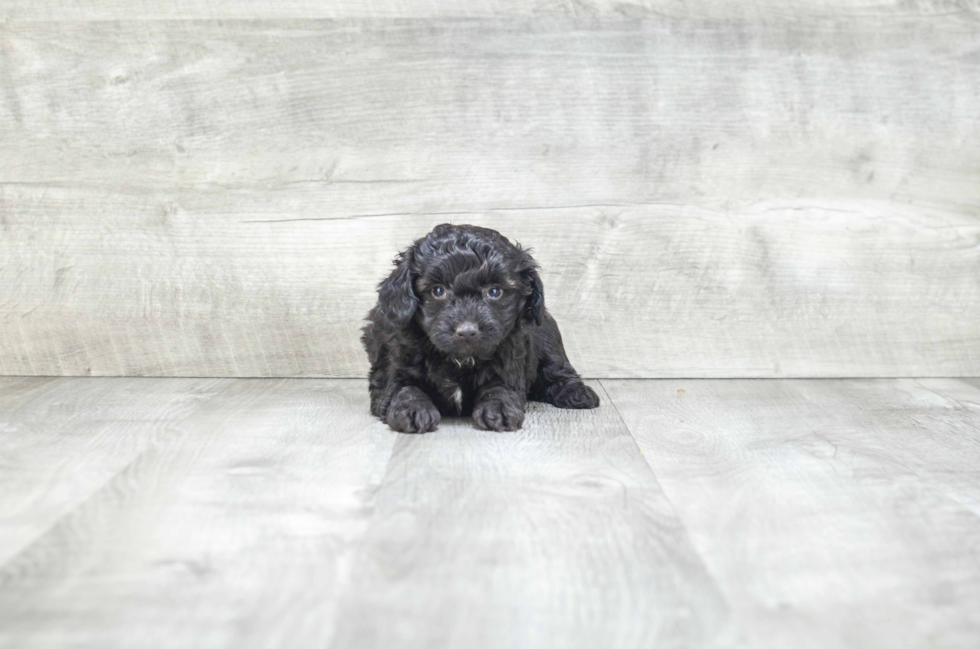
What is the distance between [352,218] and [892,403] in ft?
7.75

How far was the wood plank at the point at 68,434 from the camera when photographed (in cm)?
197

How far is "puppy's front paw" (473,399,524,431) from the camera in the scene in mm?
2783

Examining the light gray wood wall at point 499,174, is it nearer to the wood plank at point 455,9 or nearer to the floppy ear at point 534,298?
the wood plank at point 455,9

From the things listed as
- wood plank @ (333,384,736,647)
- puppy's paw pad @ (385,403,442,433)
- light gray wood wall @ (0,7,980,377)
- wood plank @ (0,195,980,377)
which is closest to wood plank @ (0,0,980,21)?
light gray wood wall @ (0,7,980,377)

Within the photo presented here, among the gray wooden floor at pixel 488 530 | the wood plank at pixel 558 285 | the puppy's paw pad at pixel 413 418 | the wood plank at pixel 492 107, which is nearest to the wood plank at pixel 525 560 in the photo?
the gray wooden floor at pixel 488 530

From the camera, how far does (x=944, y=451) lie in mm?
2551

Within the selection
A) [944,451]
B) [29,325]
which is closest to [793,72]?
[944,451]

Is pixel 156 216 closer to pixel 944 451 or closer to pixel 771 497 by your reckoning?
pixel 771 497

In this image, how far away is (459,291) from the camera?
282cm

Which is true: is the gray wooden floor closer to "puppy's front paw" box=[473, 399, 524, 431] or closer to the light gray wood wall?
"puppy's front paw" box=[473, 399, 524, 431]

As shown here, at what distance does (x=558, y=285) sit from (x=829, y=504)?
1891 mm

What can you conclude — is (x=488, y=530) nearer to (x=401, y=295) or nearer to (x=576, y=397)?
(x=401, y=295)

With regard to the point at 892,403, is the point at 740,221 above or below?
above

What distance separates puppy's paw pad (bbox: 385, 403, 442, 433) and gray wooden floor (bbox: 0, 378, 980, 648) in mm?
47
